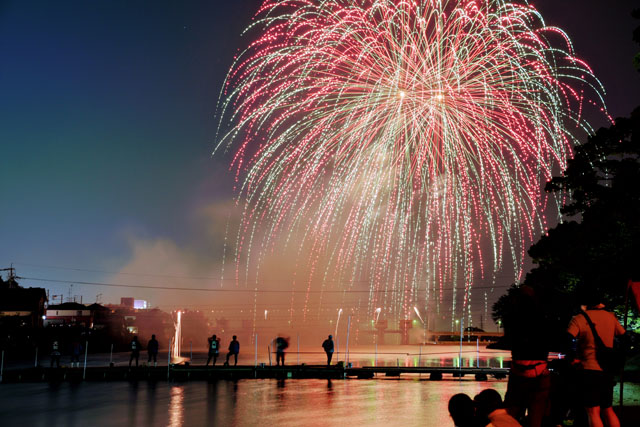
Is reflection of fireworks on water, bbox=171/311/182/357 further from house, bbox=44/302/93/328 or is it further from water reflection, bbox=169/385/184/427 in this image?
water reflection, bbox=169/385/184/427

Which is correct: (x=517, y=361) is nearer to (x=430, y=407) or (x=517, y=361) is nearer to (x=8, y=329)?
(x=430, y=407)

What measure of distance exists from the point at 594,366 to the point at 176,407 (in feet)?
32.2

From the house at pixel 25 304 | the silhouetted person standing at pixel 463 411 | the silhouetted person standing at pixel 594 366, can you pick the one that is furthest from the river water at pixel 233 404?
the house at pixel 25 304

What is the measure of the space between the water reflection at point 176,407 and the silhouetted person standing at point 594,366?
23.3ft

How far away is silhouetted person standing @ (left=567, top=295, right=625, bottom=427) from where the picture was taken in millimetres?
5805

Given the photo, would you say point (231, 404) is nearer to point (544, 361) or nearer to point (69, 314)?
point (544, 361)

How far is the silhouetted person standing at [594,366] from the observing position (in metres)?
5.80

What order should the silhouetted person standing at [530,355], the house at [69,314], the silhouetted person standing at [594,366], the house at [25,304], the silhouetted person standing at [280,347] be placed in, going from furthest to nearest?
the house at [69,314] < the house at [25,304] < the silhouetted person standing at [280,347] < the silhouetted person standing at [594,366] < the silhouetted person standing at [530,355]

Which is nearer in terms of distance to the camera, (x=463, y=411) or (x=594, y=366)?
(x=463, y=411)

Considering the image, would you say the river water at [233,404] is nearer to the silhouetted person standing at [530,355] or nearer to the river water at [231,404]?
the river water at [231,404]

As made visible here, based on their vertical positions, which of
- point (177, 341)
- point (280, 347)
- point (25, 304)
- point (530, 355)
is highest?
point (25, 304)

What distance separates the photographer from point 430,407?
1216 cm

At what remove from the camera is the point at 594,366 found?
589 cm

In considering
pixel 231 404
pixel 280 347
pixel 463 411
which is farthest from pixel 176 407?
pixel 280 347
